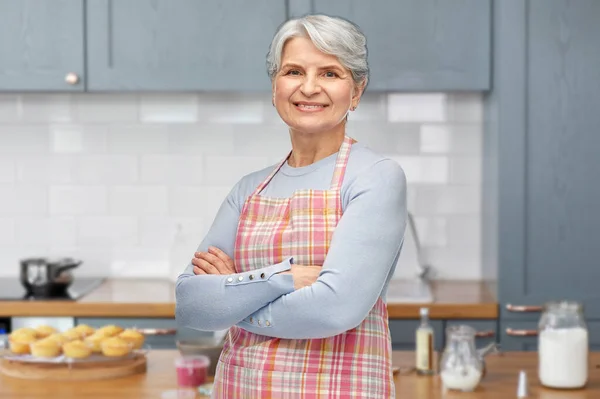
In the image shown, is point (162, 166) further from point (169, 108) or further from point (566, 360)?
point (566, 360)

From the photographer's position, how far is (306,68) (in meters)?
1.77

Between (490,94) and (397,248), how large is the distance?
230cm

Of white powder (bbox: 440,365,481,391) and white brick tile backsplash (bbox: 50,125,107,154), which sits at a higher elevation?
white brick tile backsplash (bbox: 50,125,107,154)

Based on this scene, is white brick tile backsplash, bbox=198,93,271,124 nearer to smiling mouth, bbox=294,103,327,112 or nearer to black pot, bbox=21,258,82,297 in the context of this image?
black pot, bbox=21,258,82,297

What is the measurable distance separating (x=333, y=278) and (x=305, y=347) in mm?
148

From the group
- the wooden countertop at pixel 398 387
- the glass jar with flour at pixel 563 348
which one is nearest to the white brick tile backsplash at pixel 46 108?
the wooden countertop at pixel 398 387

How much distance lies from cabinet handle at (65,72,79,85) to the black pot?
0.70 meters

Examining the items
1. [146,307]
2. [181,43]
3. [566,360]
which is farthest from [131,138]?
[566,360]

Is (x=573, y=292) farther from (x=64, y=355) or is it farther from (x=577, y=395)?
(x=64, y=355)

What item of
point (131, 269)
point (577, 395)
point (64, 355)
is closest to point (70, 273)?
point (131, 269)

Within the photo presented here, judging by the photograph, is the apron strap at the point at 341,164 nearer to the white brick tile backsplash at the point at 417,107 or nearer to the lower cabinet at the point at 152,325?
the lower cabinet at the point at 152,325

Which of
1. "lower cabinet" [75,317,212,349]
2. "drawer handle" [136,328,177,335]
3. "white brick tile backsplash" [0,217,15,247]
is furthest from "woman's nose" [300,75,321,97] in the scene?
"white brick tile backsplash" [0,217,15,247]

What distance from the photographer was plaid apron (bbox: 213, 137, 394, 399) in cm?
175

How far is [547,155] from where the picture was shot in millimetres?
3734
